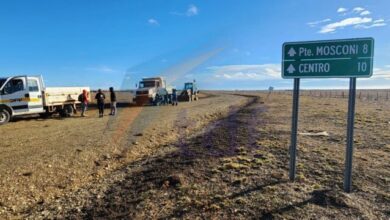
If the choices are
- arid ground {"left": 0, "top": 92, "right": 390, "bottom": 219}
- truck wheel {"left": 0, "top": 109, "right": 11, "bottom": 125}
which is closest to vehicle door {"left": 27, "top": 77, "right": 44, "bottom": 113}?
truck wheel {"left": 0, "top": 109, "right": 11, "bottom": 125}

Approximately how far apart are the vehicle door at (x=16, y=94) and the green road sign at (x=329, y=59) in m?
16.8

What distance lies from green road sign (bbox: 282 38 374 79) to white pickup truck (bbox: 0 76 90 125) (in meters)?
16.5

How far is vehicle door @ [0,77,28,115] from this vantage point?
1752 cm

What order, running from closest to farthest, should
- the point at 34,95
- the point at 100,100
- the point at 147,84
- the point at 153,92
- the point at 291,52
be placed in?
1. the point at 291,52
2. the point at 34,95
3. the point at 100,100
4. the point at 153,92
5. the point at 147,84

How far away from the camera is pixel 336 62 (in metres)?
5.22

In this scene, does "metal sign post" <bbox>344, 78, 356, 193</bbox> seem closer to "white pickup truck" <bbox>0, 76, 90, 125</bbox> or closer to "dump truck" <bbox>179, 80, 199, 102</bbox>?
"white pickup truck" <bbox>0, 76, 90, 125</bbox>

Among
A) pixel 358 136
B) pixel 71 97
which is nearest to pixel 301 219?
pixel 358 136

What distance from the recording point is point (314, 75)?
17.8ft

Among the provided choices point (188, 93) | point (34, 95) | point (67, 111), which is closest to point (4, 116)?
point (34, 95)

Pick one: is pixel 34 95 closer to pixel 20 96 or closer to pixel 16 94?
pixel 20 96

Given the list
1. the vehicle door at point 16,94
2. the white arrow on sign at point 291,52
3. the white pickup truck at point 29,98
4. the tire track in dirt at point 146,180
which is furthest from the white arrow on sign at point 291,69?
the vehicle door at point 16,94

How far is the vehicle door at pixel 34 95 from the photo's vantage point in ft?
60.2

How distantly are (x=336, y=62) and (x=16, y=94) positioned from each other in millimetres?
17600

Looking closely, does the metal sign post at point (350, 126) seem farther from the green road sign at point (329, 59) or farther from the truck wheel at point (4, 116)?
the truck wheel at point (4, 116)
